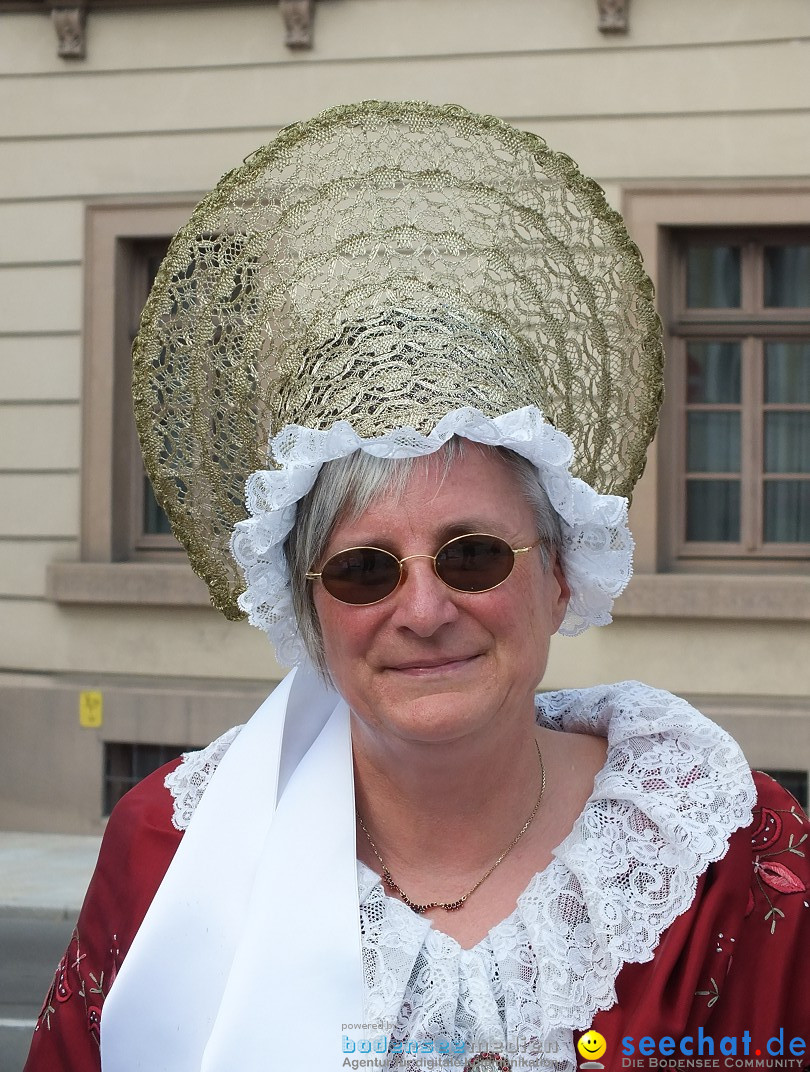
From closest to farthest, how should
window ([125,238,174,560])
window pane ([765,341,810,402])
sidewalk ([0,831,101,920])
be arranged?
sidewalk ([0,831,101,920]) → window pane ([765,341,810,402]) → window ([125,238,174,560])

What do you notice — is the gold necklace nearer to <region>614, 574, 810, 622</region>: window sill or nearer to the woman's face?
the woman's face

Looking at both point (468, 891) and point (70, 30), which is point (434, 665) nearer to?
point (468, 891)

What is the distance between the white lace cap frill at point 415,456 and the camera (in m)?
1.78

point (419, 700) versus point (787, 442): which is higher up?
point (787, 442)

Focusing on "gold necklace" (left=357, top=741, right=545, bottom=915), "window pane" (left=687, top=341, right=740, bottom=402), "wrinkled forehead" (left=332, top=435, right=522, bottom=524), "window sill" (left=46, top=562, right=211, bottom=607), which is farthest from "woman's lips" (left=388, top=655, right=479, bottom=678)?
"window pane" (left=687, top=341, right=740, bottom=402)

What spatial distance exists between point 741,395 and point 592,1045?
686 centimetres

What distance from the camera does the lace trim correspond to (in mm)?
2053

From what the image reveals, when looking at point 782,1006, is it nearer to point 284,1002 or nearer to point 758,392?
point 284,1002

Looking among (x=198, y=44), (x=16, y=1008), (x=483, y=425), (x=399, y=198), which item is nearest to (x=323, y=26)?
(x=198, y=44)

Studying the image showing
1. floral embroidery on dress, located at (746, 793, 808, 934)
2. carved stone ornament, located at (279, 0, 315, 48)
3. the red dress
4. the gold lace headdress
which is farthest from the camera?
carved stone ornament, located at (279, 0, 315, 48)

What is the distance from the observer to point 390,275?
2053 mm

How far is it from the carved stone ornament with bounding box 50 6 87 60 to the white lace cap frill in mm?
7225

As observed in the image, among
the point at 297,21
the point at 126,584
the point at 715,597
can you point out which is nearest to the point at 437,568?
the point at 715,597

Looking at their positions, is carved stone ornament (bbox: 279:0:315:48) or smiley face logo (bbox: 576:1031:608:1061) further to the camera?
carved stone ornament (bbox: 279:0:315:48)
